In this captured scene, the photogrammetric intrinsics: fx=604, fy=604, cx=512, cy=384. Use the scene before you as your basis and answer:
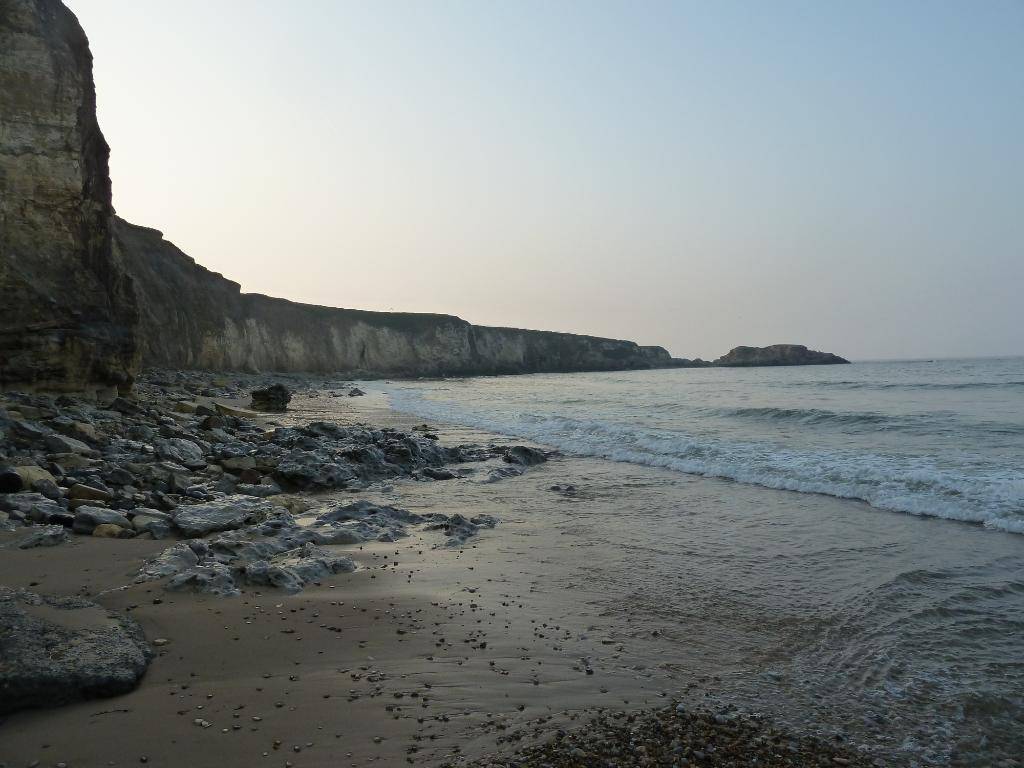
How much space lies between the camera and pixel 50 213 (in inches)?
522

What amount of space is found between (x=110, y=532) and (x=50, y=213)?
1091 cm

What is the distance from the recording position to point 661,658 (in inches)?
156

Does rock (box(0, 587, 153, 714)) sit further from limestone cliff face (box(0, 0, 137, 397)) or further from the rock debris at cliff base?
limestone cliff face (box(0, 0, 137, 397))

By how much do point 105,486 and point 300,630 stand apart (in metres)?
4.66

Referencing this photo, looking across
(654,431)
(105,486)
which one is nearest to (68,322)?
(105,486)

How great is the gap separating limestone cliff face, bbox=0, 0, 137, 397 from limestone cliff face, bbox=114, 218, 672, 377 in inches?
99.7

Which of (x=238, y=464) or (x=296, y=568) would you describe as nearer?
(x=296, y=568)

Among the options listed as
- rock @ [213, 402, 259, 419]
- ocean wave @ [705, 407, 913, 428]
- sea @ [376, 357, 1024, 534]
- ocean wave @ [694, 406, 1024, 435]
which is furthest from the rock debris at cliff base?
ocean wave @ [705, 407, 913, 428]

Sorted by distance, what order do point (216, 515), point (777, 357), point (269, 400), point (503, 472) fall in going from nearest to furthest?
point (216, 515) < point (503, 472) < point (269, 400) < point (777, 357)

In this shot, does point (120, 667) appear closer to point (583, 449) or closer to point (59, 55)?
point (583, 449)

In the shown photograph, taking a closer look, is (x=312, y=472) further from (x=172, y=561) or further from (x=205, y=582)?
(x=205, y=582)

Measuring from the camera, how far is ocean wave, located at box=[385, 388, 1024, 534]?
26.8ft

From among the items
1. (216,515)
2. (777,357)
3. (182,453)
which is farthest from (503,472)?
(777,357)

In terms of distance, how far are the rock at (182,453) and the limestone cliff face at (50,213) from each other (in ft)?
16.0
